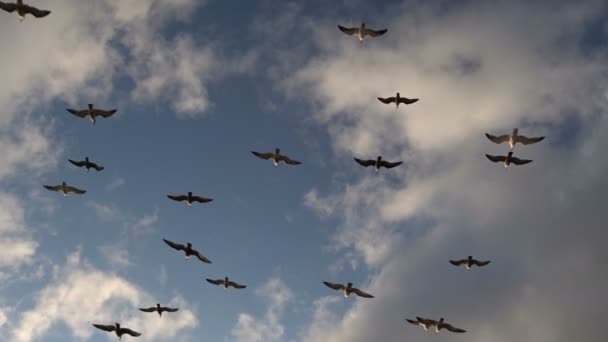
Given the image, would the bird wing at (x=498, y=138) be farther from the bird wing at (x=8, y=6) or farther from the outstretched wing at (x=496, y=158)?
the bird wing at (x=8, y=6)

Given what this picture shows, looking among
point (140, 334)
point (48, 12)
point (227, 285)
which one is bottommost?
point (140, 334)

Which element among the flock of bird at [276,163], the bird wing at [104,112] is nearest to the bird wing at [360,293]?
the flock of bird at [276,163]

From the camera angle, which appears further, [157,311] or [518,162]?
[157,311]

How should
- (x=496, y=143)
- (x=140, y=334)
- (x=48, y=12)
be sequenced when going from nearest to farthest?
(x=48, y=12), (x=496, y=143), (x=140, y=334)

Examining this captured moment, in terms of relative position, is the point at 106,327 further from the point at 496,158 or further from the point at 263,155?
the point at 496,158

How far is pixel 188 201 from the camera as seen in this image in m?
90.9

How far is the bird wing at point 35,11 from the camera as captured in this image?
77.6 m

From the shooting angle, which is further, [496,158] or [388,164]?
[388,164]

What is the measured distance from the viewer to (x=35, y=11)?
78312 mm

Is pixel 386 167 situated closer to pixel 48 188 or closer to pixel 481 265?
pixel 481 265

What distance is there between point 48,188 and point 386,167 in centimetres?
4395

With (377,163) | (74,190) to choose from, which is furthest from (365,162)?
(74,190)

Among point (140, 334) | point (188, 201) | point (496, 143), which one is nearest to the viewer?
point (496, 143)

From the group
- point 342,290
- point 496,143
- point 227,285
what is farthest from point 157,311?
point 496,143
